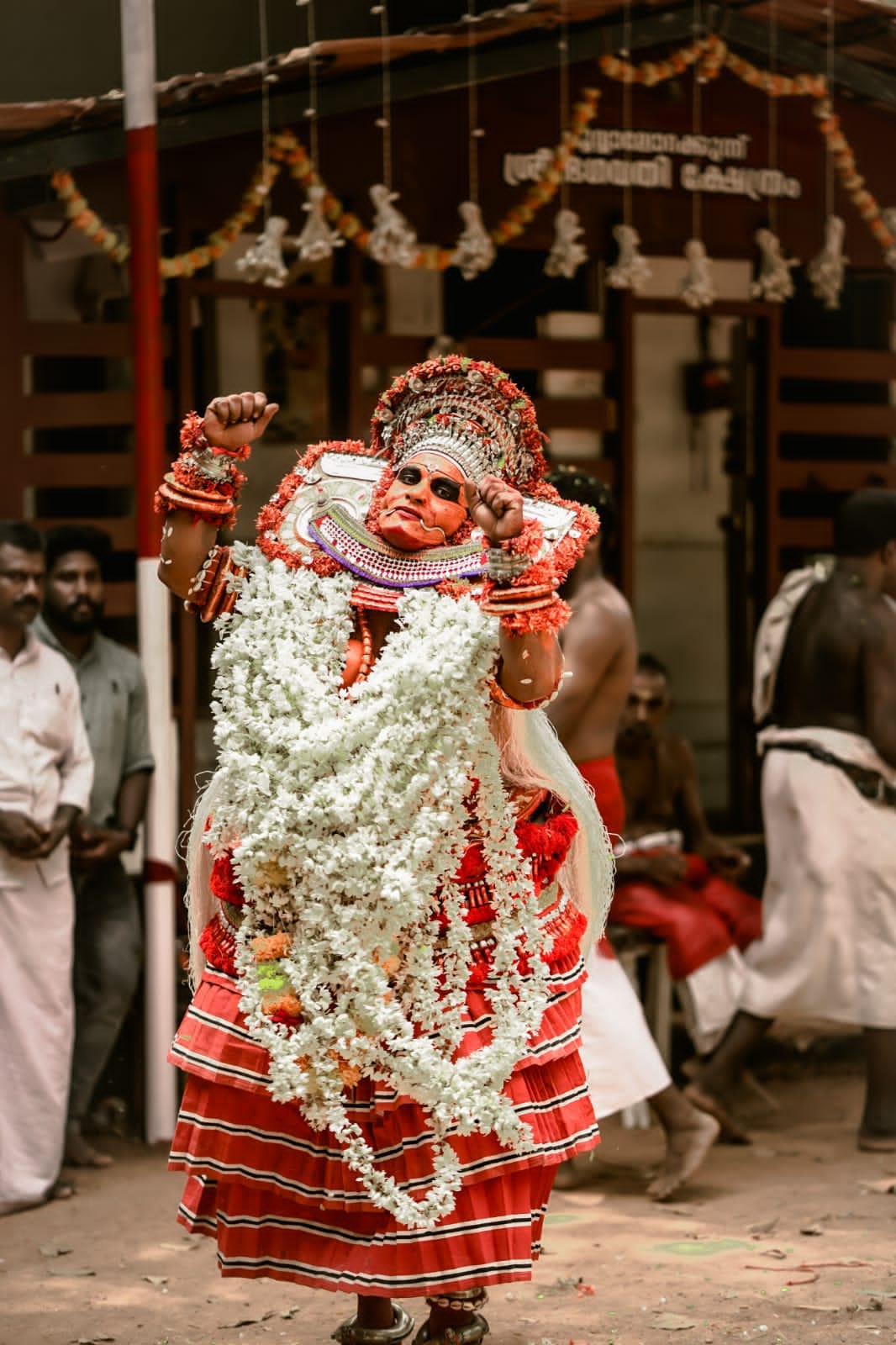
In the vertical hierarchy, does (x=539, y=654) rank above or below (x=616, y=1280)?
above

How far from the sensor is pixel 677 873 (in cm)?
713

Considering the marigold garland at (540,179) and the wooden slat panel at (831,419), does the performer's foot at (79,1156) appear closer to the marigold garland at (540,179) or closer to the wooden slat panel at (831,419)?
the marigold garland at (540,179)

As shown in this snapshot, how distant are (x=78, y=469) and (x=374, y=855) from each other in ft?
11.6

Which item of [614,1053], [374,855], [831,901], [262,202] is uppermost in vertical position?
[262,202]

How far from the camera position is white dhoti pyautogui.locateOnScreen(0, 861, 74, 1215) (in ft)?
20.5

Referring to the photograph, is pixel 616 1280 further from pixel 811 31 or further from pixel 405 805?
pixel 811 31

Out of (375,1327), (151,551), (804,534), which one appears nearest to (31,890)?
(151,551)

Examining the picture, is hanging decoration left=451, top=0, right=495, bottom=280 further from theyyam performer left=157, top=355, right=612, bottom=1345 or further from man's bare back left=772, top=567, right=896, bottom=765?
theyyam performer left=157, top=355, right=612, bottom=1345

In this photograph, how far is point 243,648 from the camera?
4.25m

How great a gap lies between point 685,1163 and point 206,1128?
2435 mm

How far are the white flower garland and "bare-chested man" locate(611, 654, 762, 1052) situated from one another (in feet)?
9.46

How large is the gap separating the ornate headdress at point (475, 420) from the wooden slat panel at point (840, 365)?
15.1ft

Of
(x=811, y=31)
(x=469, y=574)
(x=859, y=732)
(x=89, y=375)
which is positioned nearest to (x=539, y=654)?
(x=469, y=574)

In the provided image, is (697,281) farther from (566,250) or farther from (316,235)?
(316,235)
